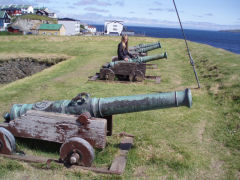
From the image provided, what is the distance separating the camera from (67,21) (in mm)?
87438

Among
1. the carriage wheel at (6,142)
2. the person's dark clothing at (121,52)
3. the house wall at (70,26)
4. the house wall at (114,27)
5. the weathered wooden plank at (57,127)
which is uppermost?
the house wall at (114,27)

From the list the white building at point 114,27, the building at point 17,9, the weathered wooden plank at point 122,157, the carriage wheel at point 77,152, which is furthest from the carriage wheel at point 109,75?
the white building at point 114,27

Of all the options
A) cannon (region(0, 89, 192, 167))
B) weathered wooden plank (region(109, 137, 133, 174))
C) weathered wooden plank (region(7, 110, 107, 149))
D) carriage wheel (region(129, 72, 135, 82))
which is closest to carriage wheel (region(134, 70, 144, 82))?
carriage wheel (region(129, 72, 135, 82))

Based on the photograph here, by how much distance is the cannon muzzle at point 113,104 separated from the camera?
143 inches

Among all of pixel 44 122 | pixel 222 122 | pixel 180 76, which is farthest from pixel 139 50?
pixel 44 122

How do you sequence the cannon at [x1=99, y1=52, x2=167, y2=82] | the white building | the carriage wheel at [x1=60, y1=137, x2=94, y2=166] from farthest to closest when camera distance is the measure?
the white building
the cannon at [x1=99, y1=52, x2=167, y2=82]
the carriage wheel at [x1=60, y1=137, x2=94, y2=166]

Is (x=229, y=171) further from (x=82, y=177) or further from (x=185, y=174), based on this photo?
(x=82, y=177)

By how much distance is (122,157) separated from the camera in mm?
4215

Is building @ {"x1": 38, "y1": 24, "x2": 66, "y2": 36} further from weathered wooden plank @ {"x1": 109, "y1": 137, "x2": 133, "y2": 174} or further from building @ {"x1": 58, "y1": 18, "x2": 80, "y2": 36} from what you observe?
weathered wooden plank @ {"x1": 109, "y1": 137, "x2": 133, "y2": 174}

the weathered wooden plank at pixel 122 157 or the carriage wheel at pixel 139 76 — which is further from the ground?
the carriage wheel at pixel 139 76

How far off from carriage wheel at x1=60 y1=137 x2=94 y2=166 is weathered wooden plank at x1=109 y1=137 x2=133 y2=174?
1.29 ft

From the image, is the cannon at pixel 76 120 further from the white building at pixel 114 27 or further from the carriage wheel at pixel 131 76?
the white building at pixel 114 27

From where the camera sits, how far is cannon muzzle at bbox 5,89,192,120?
362 centimetres

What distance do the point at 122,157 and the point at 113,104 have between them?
935 mm
